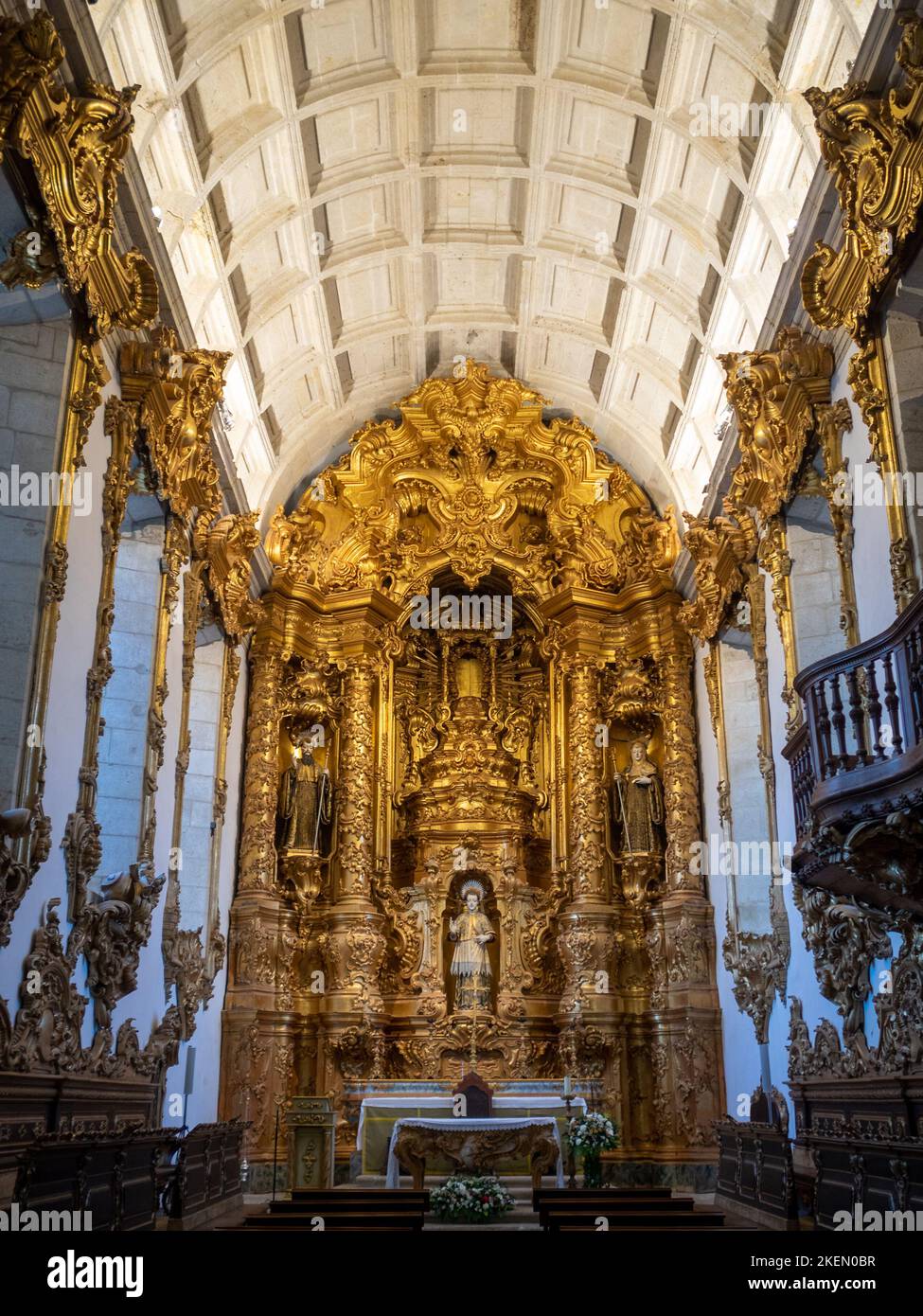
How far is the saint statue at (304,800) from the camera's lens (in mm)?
20438

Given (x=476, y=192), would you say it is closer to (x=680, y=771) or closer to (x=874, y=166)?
(x=874, y=166)

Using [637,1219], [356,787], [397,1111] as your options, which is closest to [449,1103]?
[397,1111]

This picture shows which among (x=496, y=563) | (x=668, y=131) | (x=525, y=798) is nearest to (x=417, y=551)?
(x=496, y=563)

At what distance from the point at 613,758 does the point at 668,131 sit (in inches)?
401

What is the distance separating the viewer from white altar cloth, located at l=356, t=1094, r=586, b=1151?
17062 millimetres

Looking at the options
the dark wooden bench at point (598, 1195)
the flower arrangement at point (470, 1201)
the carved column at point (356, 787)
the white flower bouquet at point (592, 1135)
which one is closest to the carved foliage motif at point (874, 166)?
the dark wooden bench at point (598, 1195)

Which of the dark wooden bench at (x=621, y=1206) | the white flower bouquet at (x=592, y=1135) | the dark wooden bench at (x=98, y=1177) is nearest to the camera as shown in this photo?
the dark wooden bench at (x=98, y=1177)

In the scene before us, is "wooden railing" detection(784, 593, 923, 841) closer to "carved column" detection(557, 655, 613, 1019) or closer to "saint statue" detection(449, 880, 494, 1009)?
"carved column" detection(557, 655, 613, 1019)

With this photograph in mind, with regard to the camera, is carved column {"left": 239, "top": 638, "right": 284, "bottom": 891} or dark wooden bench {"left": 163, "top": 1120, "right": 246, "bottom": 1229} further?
carved column {"left": 239, "top": 638, "right": 284, "bottom": 891}

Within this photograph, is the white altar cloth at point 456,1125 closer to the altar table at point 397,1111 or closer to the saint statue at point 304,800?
the altar table at point 397,1111

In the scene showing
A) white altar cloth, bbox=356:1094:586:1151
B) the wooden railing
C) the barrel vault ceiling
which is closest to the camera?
the wooden railing

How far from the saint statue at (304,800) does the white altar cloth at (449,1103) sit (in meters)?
4.50

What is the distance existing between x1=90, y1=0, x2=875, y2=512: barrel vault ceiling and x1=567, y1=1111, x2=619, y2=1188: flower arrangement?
401 inches

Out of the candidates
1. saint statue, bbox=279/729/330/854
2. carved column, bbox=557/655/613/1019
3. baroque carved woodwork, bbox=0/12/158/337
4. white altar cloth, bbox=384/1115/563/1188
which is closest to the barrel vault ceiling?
baroque carved woodwork, bbox=0/12/158/337
